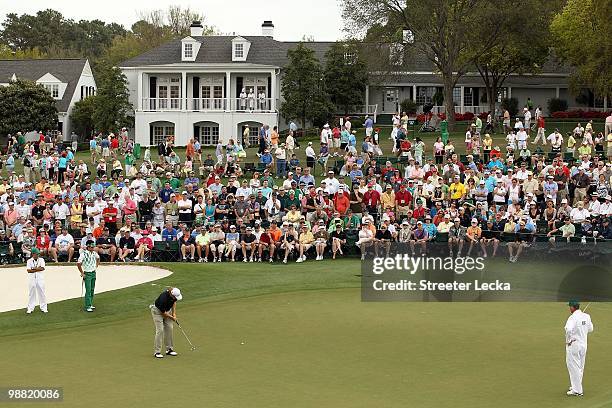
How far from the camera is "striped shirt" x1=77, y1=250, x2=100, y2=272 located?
73.4ft

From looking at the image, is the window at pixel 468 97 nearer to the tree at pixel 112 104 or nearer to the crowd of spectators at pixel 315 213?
the tree at pixel 112 104

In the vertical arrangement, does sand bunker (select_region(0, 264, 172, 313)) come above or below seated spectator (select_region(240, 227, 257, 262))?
below

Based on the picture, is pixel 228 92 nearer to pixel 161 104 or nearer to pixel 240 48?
pixel 240 48

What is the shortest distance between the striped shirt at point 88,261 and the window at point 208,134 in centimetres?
4534

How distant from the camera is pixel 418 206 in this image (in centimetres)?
3175

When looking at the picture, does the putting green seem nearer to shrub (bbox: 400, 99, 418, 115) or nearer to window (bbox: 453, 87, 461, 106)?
shrub (bbox: 400, 99, 418, 115)

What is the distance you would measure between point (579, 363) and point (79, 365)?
27.5ft

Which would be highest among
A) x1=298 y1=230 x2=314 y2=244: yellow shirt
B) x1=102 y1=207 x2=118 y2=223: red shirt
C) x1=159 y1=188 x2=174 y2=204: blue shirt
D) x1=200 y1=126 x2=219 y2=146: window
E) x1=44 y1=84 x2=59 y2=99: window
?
x1=44 y1=84 x2=59 y2=99: window

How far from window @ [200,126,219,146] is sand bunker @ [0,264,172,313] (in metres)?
39.0

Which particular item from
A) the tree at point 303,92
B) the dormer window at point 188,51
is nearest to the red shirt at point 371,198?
the tree at point 303,92

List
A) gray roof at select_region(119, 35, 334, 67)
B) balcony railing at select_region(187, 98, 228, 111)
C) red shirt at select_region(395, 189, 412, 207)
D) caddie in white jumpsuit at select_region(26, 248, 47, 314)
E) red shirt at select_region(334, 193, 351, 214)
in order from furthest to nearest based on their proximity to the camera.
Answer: gray roof at select_region(119, 35, 334, 67) < balcony railing at select_region(187, 98, 228, 111) < red shirt at select_region(395, 189, 412, 207) < red shirt at select_region(334, 193, 351, 214) < caddie in white jumpsuit at select_region(26, 248, 47, 314)

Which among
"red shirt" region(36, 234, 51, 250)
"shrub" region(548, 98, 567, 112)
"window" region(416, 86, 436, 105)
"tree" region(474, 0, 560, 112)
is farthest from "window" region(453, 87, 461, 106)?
"red shirt" region(36, 234, 51, 250)

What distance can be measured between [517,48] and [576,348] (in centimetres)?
5060

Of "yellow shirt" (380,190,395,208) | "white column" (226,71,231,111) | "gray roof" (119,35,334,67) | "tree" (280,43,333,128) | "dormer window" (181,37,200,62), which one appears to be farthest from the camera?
"dormer window" (181,37,200,62)
